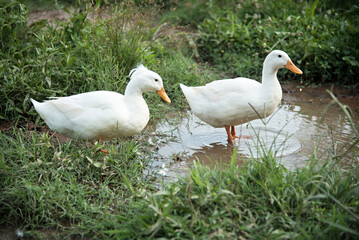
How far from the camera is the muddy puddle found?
12.6 ft

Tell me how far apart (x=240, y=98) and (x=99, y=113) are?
1442mm

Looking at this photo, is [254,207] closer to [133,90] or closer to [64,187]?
[64,187]

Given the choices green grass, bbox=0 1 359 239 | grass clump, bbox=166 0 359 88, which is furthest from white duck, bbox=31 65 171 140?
grass clump, bbox=166 0 359 88

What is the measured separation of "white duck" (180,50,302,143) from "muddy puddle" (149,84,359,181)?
0.21m

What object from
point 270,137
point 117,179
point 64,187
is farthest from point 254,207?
point 270,137

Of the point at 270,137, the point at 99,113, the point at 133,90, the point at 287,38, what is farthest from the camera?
the point at 287,38

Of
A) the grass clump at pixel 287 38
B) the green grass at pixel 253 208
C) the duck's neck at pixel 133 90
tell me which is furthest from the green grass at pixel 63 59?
the green grass at pixel 253 208

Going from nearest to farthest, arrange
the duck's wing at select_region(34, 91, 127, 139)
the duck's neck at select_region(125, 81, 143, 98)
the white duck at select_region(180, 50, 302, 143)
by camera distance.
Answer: the duck's wing at select_region(34, 91, 127, 139) < the duck's neck at select_region(125, 81, 143, 98) < the white duck at select_region(180, 50, 302, 143)

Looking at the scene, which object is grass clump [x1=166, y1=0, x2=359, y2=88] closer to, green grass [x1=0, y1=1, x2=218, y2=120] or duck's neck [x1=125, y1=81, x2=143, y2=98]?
green grass [x1=0, y1=1, x2=218, y2=120]

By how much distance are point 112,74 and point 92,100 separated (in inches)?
51.0

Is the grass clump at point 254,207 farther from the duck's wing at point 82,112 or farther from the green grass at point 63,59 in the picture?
the green grass at point 63,59

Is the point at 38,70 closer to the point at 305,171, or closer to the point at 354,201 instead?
the point at 305,171

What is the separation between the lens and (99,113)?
3574mm

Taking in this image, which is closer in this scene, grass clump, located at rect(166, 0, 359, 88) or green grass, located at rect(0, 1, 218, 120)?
green grass, located at rect(0, 1, 218, 120)
